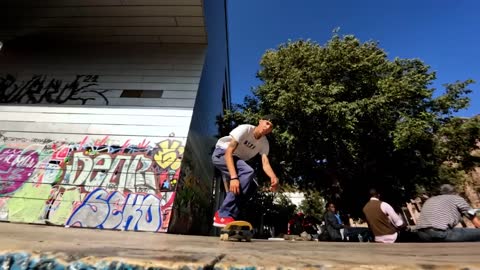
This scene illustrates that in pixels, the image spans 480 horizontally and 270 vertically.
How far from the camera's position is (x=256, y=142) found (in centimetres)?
320

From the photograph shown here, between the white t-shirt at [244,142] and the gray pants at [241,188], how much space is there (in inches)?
3.8

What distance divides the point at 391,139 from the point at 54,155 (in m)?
11.7

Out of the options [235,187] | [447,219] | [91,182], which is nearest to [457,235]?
[447,219]

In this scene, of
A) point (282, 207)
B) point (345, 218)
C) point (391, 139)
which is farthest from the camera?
point (282, 207)

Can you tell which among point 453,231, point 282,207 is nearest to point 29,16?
point 453,231

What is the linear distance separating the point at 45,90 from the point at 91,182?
12.0 feet

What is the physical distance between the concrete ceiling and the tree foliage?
14.2ft

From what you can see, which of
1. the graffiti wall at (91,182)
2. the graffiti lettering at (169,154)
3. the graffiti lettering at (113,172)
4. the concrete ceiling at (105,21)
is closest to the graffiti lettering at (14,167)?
the graffiti wall at (91,182)

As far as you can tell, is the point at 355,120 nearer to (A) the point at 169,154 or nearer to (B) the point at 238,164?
(A) the point at 169,154

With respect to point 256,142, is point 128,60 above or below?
above

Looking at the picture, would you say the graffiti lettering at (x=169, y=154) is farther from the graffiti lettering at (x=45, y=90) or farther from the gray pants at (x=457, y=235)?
the gray pants at (x=457, y=235)

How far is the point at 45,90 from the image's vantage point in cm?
707

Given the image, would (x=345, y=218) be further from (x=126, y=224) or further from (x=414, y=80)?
(x=126, y=224)

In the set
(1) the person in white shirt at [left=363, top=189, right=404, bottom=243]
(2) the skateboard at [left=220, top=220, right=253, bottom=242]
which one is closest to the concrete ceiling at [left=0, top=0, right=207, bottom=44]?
(2) the skateboard at [left=220, top=220, right=253, bottom=242]
